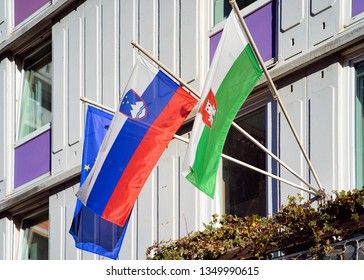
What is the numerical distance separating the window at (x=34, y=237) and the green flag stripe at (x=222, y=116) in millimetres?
7186

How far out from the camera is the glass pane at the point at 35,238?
21.4 m

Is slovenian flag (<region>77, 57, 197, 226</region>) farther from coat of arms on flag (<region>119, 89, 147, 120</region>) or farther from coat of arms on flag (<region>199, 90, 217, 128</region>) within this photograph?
coat of arms on flag (<region>199, 90, 217, 128</region>)

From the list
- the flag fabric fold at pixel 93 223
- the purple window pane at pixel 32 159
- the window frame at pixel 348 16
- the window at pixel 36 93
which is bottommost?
the flag fabric fold at pixel 93 223

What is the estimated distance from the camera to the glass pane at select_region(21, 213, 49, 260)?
70.3 feet

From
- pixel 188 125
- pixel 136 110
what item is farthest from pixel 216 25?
pixel 136 110

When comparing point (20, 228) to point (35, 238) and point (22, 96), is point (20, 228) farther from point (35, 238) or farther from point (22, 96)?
point (22, 96)

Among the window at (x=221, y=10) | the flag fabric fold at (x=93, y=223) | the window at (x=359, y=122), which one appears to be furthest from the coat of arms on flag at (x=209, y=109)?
the window at (x=221, y=10)

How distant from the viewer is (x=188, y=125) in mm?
18109

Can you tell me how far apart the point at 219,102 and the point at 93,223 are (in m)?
4.57

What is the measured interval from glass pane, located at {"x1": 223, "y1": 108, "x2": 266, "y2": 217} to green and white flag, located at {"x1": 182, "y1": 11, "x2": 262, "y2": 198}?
2.19m

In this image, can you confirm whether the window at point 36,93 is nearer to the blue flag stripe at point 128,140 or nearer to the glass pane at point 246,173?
the glass pane at point 246,173

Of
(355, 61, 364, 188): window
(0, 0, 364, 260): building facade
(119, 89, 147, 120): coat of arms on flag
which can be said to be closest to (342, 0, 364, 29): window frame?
(0, 0, 364, 260): building facade
